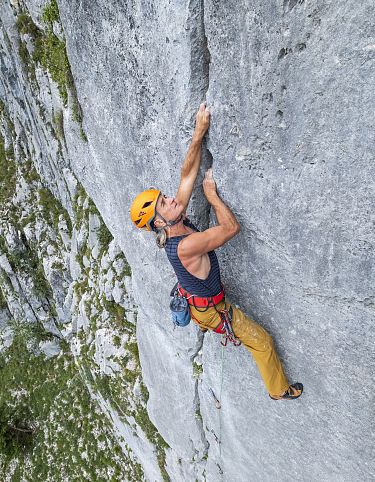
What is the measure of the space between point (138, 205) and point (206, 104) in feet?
5.59

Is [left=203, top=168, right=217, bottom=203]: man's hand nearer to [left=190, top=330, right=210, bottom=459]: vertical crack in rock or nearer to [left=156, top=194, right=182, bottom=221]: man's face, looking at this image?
[left=156, top=194, right=182, bottom=221]: man's face

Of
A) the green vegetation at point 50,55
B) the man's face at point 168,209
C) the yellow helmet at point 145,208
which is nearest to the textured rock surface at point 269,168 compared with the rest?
the man's face at point 168,209

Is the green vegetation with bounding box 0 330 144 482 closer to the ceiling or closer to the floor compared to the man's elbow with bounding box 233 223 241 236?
closer to the floor

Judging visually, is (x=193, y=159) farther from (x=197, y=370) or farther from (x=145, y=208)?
(x=197, y=370)

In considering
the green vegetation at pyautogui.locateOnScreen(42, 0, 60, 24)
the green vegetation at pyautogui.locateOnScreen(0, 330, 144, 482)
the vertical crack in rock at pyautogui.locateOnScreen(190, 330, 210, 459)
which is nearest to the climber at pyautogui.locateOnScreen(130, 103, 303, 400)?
the vertical crack in rock at pyautogui.locateOnScreen(190, 330, 210, 459)

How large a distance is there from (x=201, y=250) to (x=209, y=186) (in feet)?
3.59

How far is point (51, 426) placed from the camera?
1997 centimetres

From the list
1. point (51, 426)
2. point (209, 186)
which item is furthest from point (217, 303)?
point (51, 426)

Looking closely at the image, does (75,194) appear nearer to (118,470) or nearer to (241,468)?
(241,468)

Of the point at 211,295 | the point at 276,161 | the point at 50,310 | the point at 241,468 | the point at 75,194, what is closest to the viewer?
the point at 276,161

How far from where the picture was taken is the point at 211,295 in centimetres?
608

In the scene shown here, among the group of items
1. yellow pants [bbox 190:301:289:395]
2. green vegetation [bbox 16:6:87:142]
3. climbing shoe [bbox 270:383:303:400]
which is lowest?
climbing shoe [bbox 270:383:303:400]

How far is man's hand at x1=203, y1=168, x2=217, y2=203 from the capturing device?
571cm

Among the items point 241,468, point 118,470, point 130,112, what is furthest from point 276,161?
point 118,470
